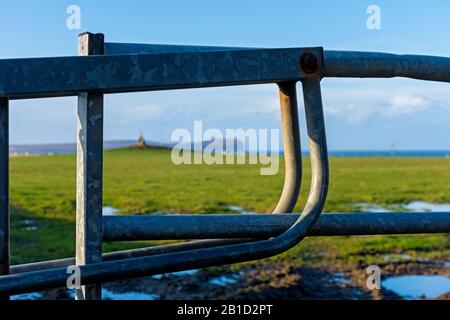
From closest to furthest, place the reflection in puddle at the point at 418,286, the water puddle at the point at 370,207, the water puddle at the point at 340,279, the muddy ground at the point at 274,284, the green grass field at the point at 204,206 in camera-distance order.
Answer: the muddy ground at the point at 274,284 → the reflection in puddle at the point at 418,286 → the water puddle at the point at 340,279 → the green grass field at the point at 204,206 → the water puddle at the point at 370,207

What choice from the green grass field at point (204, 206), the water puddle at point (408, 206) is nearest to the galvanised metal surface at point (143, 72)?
the green grass field at point (204, 206)

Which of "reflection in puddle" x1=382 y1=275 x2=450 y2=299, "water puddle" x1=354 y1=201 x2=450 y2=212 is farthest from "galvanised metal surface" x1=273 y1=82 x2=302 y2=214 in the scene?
"water puddle" x1=354 y1=201 x2=450 y2=212

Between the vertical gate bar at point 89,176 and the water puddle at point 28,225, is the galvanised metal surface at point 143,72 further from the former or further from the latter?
the water puddle at point 28,225

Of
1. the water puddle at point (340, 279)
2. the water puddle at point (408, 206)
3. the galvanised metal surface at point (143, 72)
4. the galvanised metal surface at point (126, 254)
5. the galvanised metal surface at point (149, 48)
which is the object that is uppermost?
the galvanised metal surface at point (149, 48)

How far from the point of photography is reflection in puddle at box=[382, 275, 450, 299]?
20.8ft

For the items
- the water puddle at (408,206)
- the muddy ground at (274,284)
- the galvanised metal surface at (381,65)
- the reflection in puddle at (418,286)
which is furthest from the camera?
the water puddle at (408,206)

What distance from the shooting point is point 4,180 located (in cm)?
88

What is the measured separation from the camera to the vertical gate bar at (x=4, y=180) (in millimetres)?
865

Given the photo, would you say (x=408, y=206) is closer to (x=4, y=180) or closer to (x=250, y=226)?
(x=250, y=226)

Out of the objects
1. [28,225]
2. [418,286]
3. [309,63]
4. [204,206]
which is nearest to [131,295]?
[418,286]

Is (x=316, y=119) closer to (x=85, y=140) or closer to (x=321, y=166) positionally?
(x=321, y=166)

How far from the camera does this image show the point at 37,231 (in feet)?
34.0

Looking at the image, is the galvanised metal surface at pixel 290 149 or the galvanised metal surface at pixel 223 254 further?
the galvanised metal surface at pixel 290 149
